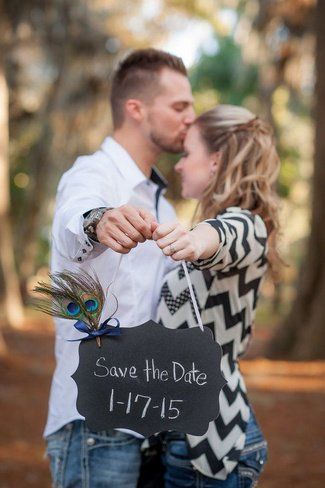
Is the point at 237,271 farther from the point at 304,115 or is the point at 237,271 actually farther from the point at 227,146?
the point at 304,115

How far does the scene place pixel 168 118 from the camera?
2.74 meters

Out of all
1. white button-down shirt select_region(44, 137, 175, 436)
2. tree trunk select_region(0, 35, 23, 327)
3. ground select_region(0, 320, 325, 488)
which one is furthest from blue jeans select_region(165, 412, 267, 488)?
tree trunk select_region(0, 35, 23, 327)

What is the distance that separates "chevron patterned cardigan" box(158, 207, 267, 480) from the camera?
2283 millimetres

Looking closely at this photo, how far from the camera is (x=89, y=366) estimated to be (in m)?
1.96

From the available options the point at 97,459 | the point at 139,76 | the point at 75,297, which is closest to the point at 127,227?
the point at 75,297

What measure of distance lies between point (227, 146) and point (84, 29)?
18.6 metres

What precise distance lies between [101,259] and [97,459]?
620 mm

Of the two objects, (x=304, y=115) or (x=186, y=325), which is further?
(x=304, y=115)

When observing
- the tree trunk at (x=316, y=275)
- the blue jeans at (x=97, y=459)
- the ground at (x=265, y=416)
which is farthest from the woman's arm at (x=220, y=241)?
the tree trunk at (x=316, y=275)

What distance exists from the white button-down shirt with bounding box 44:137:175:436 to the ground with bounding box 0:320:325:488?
3573mm

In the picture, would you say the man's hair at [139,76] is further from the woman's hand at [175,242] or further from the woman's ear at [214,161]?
the woman's hand at [175,242]

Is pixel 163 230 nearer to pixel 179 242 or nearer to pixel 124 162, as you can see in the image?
pixel 179 242

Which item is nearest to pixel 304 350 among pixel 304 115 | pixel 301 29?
pixel 301 29

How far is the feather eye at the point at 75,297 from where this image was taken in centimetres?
196
